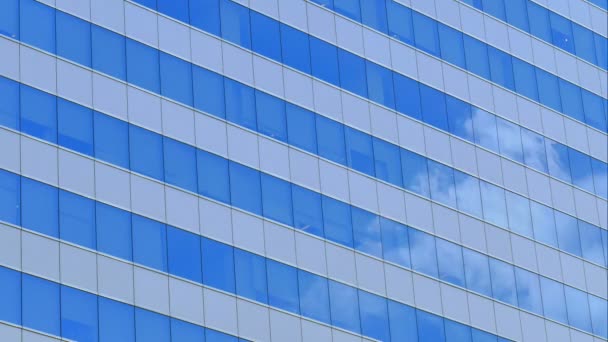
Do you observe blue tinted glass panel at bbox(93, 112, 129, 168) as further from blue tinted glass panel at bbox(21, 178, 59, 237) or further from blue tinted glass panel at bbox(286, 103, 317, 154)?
blue tinted glass panel at bbox(286, 103, 317, 154)

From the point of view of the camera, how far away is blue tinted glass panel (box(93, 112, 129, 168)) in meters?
63.4

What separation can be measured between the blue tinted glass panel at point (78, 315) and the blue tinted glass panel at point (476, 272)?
18010 mm

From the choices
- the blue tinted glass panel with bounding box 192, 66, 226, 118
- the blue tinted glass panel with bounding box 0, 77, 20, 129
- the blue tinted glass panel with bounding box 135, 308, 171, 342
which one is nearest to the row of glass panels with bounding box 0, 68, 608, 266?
the blue tinted glass panel with bounding box 0, 77, 20, 129

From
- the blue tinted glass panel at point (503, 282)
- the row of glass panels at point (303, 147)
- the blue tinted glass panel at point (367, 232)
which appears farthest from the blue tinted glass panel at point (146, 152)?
the blue tinted glass panel at point (503, 282)

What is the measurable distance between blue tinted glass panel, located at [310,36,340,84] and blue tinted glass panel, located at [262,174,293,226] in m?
5.46

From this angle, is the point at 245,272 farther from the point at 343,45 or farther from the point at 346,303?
the point at 343,45

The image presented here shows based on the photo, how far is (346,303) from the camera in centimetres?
6831

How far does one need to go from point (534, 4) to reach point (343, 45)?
41.0ft

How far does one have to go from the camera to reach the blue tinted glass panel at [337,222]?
2722 inches

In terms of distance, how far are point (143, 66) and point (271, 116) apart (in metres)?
5.59

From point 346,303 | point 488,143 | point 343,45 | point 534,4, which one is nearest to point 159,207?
point 346,303

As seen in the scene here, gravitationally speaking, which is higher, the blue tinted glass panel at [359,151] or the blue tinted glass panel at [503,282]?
the blue tinted glass panel at [359,151]

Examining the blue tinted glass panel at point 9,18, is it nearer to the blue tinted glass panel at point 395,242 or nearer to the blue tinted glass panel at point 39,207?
the blue tinted glass panel at point 39,207

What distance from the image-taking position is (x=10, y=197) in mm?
60094
